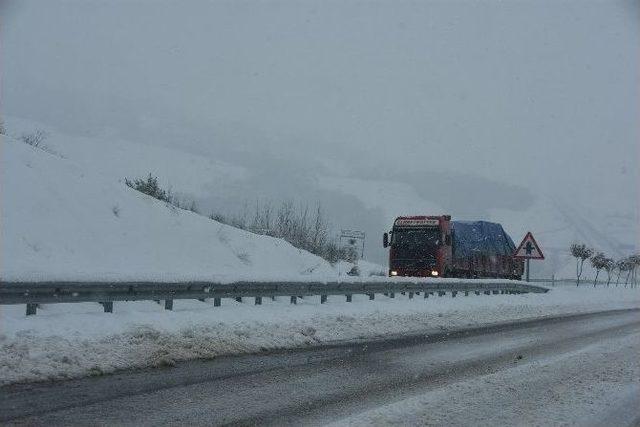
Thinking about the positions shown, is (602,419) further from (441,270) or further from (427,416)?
(441,270)

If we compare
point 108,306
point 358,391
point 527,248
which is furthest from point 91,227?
point 358,391

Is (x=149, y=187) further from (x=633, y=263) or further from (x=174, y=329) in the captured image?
(x=633, y=263)

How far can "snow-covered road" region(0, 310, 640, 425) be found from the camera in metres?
6.25

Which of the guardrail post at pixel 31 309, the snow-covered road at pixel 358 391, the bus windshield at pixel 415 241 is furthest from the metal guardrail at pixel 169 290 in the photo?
the bus windshield at pixel 415 241

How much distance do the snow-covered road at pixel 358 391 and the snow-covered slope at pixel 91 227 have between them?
501cm

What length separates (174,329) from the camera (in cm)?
1028

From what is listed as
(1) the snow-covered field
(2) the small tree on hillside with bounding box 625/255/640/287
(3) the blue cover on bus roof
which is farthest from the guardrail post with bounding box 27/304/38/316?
(2) the small tree on hillside with bounding box 625/255/640/287

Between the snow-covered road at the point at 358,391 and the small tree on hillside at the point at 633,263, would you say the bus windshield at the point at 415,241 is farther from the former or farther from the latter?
the small tree on hillside at the point at 633,263

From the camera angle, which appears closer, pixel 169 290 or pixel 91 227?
pixel 169 290

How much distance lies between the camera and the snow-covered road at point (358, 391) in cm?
625

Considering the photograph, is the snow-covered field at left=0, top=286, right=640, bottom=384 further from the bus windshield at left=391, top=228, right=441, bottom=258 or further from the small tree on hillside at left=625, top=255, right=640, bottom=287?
the small tree on hillside at left=625, top=255, right=640, bottom=287

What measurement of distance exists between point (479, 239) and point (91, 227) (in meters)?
19.3

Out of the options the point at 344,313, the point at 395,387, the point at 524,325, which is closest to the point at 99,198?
the point at 344,313

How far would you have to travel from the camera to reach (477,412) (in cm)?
676
